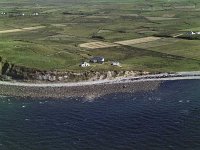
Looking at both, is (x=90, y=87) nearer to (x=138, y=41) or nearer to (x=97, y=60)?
(x=97, y=60)

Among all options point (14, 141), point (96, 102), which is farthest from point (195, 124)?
point (14, 141)

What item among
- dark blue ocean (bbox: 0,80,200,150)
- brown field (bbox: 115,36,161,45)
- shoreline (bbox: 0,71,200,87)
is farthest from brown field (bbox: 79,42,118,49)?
dark blue ocean (bbox: 0,80,200,150)

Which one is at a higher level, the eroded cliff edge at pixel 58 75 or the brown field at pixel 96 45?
the brown field at pixel 96 45

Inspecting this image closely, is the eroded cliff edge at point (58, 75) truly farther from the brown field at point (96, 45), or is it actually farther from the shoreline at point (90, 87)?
the brown field at point (96, 45)

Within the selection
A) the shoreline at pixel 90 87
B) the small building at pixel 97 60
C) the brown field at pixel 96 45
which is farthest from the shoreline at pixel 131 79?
the brown field at pixel 96 45

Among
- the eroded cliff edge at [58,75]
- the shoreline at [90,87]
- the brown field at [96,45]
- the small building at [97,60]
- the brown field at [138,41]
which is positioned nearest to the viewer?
the shoreline at [90,87]

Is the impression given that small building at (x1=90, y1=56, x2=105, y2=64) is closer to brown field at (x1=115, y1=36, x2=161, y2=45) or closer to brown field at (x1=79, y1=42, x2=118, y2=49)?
brown field at (x1=79, y1=42, x2=118, y2=49)

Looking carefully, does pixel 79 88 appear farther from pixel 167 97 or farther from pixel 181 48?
pixel 181 48
